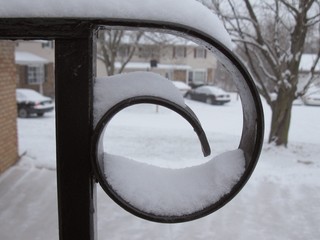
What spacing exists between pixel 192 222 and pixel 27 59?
22.2 meters

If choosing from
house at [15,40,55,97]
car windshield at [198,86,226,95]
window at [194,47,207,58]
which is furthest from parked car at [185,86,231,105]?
window at [194,47,207,58]

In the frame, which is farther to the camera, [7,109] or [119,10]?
[7,109]

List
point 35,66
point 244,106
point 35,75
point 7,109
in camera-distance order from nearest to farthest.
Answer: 1. point 244,106
2. point 7,109
3. point 35,66
4. point 35,75

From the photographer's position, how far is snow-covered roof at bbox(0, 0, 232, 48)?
2.56 ft

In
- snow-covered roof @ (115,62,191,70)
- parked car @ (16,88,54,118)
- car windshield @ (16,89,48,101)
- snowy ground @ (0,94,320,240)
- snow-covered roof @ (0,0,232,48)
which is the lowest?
snowy ground @ (0,94,320,240)

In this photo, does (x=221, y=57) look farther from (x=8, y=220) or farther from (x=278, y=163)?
(x=278, y=163)

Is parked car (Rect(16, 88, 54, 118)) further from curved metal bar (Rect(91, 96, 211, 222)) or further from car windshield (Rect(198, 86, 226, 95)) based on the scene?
curved metal bar (Rect(91, 96, 211, 222))

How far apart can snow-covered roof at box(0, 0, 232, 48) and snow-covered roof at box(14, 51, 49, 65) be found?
2500 centimetres

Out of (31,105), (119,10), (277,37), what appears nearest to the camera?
(119,10)

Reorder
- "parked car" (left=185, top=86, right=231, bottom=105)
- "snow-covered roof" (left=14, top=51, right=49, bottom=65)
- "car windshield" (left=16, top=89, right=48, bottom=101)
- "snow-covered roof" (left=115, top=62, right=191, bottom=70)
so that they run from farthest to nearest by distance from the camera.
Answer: "snow-covered roof" (left=115, top=62, right=191, bottom=70) < "snow-covered roof" (left=14, top=51, right=49, bottom=65) < "parked car" (left=185, top=86, right=231, bottom=105) < "car windshield" (left=16, top=89, right=48, bottom=101)

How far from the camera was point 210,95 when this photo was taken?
24234 mm

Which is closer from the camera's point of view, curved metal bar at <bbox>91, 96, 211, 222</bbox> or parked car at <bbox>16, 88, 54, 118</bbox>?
curved metal bar at <bbox>91, 96, 211, 222</bbox>

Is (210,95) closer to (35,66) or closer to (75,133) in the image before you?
(35,66)

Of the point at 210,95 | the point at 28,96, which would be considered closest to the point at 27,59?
the point at 28,96
